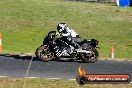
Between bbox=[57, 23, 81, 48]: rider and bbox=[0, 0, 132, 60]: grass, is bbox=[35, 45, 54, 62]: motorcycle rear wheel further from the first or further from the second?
bbox=[0, 0, 132, 60]: grass

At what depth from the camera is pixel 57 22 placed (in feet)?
130

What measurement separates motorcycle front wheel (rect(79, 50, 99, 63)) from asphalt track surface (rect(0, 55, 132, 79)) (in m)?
0.21

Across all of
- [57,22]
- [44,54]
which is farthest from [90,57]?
[57,22]

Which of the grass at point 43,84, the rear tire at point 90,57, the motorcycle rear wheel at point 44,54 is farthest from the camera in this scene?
the rear tire at point 90,57

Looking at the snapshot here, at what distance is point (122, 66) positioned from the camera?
21.3 m

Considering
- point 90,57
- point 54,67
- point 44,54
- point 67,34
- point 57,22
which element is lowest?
point 57,22

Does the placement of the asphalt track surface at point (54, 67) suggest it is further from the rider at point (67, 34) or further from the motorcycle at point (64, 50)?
the rider at point (67, 34)

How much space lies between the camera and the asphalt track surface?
1842 centimetres

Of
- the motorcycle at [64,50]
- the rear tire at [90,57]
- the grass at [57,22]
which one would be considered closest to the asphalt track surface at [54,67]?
the rear tire at [90,57]

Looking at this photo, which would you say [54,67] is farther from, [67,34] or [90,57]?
[90,57]

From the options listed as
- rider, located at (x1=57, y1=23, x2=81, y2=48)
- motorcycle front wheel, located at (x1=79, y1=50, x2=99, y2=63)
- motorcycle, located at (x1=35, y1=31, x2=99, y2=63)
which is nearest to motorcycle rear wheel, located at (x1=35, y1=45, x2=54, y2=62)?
motorcycle, located at (x1=35, y1=31, x2=99, y2=63)

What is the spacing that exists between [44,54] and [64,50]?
3.25ft

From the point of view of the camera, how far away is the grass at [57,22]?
3152 centimetres

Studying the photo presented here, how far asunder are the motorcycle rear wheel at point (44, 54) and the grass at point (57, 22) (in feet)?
14.3
